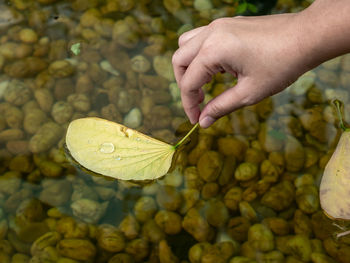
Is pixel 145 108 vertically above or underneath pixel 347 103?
underneath

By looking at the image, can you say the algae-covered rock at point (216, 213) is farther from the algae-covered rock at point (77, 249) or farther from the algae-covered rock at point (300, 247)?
the algae-covered rock at point (77, 249)

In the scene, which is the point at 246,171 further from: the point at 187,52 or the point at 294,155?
the point at 187,52

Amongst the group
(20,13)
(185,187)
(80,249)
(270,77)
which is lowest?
(80,249)

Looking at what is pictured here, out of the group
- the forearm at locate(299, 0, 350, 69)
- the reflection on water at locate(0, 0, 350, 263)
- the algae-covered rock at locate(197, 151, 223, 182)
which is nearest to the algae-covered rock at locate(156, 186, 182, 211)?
the reflection on water at locate(0, 0, 350, 263)

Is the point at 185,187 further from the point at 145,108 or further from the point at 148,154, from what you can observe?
the point at 145,108

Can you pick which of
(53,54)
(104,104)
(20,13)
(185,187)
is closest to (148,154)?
(185,187)

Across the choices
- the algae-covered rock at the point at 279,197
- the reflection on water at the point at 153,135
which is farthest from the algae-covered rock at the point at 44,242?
the algae-covered rock at the point at 279,197
